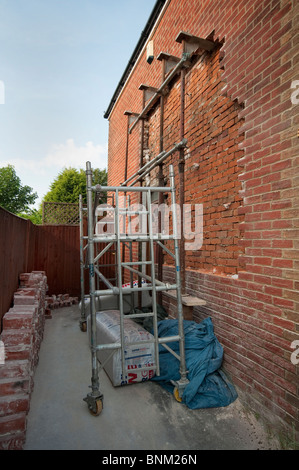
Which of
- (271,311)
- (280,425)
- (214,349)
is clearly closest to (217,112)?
(271,311)

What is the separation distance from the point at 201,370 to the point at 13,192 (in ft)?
98.1

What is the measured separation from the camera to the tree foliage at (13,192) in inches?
1097

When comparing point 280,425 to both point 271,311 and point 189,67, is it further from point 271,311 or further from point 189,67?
point 189,67

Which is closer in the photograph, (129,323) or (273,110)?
(273,110)

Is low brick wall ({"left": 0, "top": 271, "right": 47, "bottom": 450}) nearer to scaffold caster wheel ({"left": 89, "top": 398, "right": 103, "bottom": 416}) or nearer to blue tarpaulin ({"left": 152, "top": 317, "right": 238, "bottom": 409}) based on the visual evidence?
scaffold caster wheel ({"left": 89, "top": 398, "right": 103, "bottom": 416})

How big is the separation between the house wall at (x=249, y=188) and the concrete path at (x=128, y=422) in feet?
1.13

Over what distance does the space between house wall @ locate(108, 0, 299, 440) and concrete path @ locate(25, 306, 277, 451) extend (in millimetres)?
344

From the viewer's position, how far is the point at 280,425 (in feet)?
7.80

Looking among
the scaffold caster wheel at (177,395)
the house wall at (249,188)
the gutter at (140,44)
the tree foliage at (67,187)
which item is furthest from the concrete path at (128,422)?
the tree foliage at (67,187)

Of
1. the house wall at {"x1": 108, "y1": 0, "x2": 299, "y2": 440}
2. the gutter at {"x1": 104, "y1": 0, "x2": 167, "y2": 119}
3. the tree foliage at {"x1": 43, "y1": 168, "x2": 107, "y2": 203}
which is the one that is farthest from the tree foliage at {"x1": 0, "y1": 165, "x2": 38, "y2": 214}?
the house wall at {"x1": 108, "y1": 0, "x2": 299, "y2": 440}

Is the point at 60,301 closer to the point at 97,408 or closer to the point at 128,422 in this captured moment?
the point at 97,408

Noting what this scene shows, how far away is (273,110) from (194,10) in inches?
115

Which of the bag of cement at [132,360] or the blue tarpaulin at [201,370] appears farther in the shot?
the bag of cement at [132,360]

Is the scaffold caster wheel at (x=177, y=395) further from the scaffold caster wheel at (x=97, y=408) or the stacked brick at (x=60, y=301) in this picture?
the stacked brick at (x=60, y=301)
